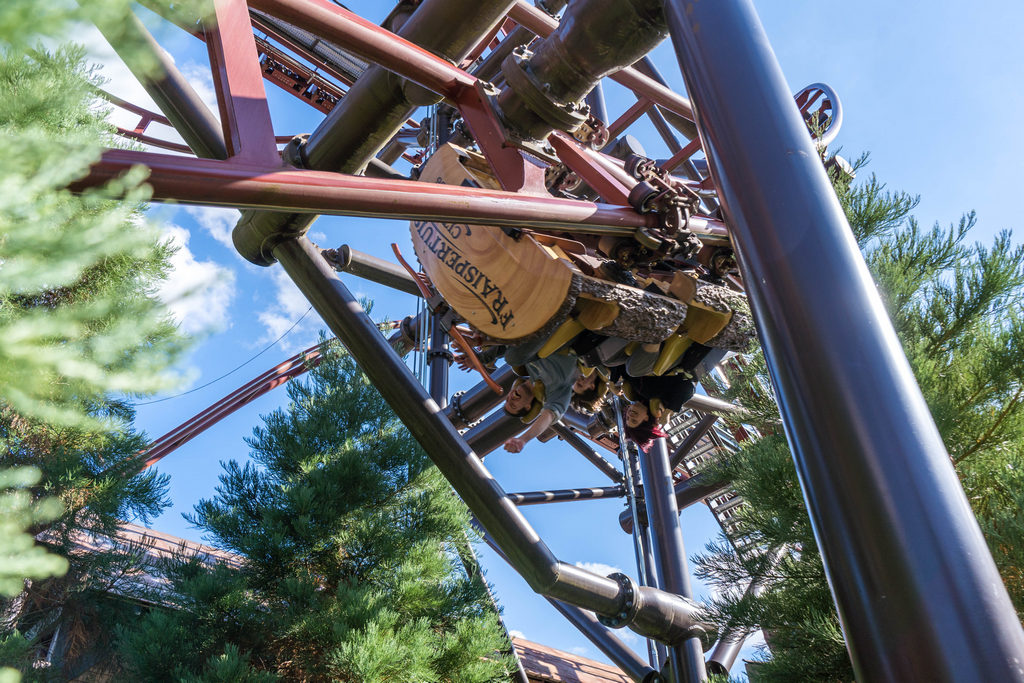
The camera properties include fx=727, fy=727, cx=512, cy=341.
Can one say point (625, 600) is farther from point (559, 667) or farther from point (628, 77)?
point (628, 77)

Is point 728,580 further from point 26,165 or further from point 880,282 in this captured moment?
point 26,165

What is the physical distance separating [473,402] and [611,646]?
2.17 m

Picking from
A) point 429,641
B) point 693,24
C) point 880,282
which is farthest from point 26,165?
point 429,641

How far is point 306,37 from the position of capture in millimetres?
7102

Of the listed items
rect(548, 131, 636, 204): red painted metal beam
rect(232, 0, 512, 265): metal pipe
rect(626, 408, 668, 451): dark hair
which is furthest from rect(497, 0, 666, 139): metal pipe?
rect(626, 408, 668, 451): dark hair

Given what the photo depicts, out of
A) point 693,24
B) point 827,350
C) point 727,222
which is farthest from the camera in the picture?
point 693,24

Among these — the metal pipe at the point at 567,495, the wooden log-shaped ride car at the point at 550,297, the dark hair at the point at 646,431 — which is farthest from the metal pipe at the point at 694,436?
the wooden log-shaped ride car at the point at 550,297

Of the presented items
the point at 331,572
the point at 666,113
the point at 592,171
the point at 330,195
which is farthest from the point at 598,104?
the point at 330,195

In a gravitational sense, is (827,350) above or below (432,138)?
below

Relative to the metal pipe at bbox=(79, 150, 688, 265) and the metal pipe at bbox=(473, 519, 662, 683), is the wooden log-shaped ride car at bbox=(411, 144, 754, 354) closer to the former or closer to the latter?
the metal pipe at bbox=(79, 150, 688, 265)

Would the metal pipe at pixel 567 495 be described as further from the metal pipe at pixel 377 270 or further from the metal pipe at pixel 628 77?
the metal pipe at pixel 628 77

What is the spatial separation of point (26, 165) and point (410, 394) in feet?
8.59

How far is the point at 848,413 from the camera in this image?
1110 millimetres

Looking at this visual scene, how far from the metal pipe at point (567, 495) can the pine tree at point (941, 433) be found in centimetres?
317
